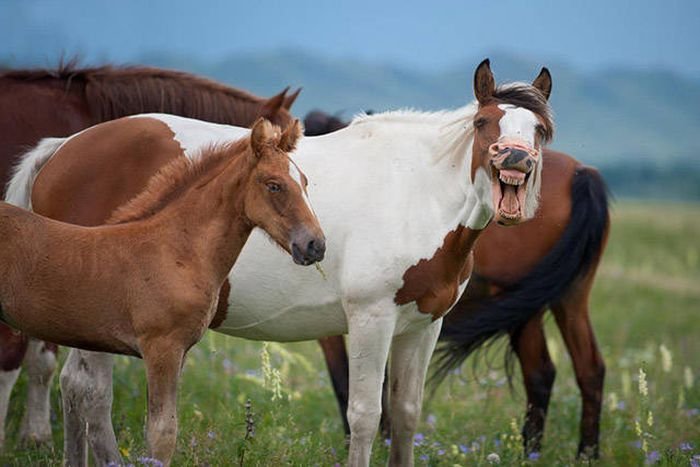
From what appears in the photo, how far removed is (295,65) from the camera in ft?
509

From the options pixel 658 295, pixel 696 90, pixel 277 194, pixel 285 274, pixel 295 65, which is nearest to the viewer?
pixel 277 194

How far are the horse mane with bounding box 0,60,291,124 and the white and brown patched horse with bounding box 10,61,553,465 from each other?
1133mm

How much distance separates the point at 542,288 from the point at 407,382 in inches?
77.7

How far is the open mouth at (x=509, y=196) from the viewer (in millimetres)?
4676

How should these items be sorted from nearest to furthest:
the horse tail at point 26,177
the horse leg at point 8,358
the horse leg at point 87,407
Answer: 1. the horse leg at point 87,407
2. the horse tail at point 26,177
3. the horse leg at point 8,358

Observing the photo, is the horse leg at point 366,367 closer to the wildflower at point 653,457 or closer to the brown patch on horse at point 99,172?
the brown patch on horse at point 99,172

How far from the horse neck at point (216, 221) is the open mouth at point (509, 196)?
1.21 metres

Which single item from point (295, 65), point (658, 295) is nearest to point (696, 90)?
point (295, 65)

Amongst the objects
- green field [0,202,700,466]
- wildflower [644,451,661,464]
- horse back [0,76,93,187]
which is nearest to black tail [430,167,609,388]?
green field [0,202,700,466]

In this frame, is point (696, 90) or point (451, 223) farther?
point (696, 90)

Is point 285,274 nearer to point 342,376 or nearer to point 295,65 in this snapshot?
point 342,376

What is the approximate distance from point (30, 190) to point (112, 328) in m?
1.67

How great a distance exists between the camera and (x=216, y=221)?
437cm

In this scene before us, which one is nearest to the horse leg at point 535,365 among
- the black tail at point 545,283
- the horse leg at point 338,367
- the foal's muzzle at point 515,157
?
the black tail at point 545,283
